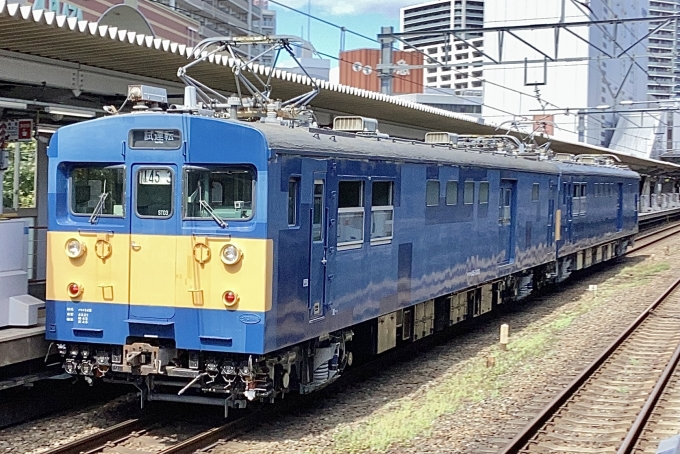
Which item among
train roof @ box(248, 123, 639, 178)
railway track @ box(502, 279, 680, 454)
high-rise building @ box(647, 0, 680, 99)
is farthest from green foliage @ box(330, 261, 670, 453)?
high-rise building @ box(647, 0, 680, 99)

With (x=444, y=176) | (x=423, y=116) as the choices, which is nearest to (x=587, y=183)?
(x=423, y=116)

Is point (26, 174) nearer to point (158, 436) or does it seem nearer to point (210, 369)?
point (158, 436)

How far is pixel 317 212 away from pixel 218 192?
3.61 feet

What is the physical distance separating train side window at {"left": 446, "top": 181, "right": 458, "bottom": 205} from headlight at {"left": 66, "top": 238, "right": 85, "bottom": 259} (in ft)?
17.9

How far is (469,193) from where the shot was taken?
13297 millimetres

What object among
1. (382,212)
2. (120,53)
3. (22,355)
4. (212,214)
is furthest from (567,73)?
(22,355)

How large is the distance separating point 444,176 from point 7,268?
562 centimetres

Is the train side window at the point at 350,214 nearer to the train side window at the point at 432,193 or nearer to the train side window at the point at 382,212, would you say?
the train side window at the point at 382,212

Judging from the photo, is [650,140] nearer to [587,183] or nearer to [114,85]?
[587,183]

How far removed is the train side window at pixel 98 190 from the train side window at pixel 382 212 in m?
2.82

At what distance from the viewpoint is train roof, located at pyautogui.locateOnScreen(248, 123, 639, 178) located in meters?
8.38

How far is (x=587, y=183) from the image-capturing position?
21.3 metres

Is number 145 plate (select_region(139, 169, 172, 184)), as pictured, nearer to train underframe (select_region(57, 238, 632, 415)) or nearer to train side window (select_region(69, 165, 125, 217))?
train side window (select_region(69, 165, 125, 217))

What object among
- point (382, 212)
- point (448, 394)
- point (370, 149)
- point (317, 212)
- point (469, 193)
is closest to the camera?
point (317, 212)
